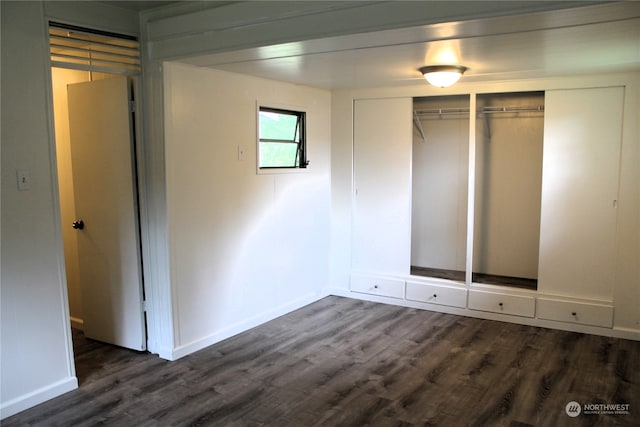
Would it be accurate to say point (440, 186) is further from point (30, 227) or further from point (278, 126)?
point (30, 227)

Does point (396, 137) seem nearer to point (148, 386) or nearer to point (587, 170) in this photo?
point (587, 170)

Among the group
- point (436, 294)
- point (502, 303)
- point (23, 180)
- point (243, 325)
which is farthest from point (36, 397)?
point (502, 303)

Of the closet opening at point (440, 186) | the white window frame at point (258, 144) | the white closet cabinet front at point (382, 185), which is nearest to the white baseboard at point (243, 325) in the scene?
the white closet cabinet front at point (382, 185)

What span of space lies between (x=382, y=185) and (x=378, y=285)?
41.0 inches

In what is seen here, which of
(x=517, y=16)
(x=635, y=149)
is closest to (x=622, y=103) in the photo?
(x=635, y=149)

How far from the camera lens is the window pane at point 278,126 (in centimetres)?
458

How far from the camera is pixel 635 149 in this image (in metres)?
4.11

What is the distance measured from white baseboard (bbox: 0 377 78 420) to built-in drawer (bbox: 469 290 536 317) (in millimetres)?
3423

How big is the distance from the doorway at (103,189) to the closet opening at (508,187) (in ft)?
10.4

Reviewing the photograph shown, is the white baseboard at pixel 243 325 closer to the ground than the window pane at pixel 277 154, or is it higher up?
closer to the ground

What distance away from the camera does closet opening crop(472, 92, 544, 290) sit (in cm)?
507

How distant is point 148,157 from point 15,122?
95 cm

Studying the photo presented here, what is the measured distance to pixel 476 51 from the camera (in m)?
3.23

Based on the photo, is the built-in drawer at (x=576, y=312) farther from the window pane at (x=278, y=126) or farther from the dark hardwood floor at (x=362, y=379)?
the window pane at (x=278, y=126)
